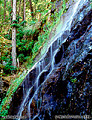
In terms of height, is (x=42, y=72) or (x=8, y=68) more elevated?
(x=8, y=68)

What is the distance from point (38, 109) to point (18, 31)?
8950 mm

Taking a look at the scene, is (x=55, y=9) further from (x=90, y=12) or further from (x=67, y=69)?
(x=67, y=69)

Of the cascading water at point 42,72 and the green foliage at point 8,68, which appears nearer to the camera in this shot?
the cascading water at point 42,72

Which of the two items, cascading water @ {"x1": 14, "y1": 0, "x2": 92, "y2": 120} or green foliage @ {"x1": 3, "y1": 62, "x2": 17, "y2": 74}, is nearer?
cascading water @ {"x1": 14, "y1": 0, "x2": 92, "y2": 120}

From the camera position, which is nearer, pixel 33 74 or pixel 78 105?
pixel 78 105

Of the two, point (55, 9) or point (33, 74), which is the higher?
point (55, 9)

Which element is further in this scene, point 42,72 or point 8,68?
point 8,68

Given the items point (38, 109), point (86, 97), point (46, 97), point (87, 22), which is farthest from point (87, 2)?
point (38, 109)

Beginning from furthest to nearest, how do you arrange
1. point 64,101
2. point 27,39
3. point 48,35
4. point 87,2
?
point 27,39 → point 48,35 → point 87,2 → point 64,101

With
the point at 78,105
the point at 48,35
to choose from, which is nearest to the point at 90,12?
the point at 48,35

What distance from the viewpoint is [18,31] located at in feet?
39.4

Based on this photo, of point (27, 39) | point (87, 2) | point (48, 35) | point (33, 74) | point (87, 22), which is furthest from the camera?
point (27, 39)

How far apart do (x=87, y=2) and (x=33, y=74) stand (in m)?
4.84

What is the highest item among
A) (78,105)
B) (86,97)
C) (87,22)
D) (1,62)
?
(87,22)
